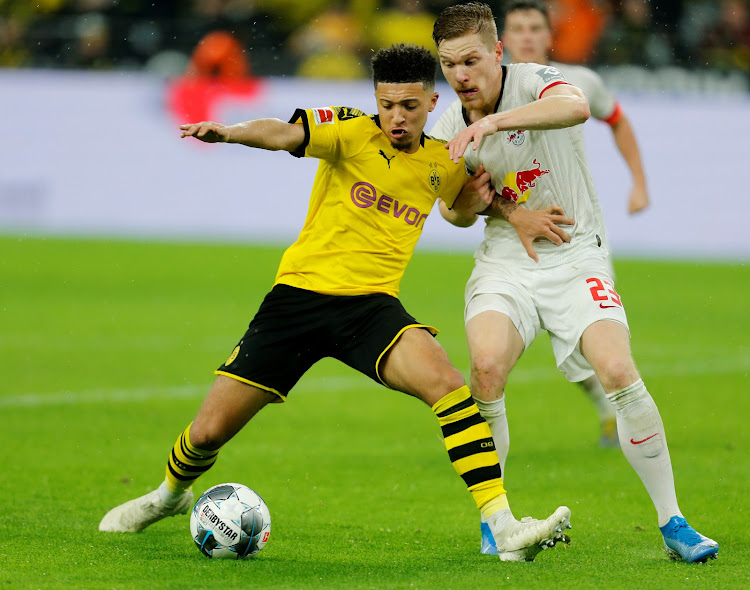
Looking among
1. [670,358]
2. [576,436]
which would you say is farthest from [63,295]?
[576,436]

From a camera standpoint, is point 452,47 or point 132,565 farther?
point 452,47

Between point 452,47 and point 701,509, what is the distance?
9.12ft

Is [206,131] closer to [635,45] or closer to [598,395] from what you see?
[598,395]

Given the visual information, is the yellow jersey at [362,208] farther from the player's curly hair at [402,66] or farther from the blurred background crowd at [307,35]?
the blurred background crowd at [307,35]

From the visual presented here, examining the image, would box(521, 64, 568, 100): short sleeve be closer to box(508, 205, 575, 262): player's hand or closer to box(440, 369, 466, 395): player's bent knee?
box(508, 205, 575, 262): player's hand

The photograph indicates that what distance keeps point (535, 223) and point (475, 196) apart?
1.01 feet

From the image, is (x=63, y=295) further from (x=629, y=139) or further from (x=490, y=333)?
(x=490, y=333)

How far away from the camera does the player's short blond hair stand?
5.22 meters

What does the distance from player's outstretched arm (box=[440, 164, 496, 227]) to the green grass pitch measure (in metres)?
1.54

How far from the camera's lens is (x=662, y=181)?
58.9 feet

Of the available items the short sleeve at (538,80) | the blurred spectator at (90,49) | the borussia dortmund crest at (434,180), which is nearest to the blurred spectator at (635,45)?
the blurred spectator at (90,49)

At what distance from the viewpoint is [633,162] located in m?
7.60

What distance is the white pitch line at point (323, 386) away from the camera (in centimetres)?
923

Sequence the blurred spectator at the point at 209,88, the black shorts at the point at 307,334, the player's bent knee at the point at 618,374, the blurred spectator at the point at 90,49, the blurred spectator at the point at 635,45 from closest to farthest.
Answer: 1. the player's bent knee at the point at 618,374
2. the black shorts at the point at 307,334
3. the blurred spectator at the point at 635,45
4. the blurred spectator at the point at 209,88
5. the blurred spectator at the point at 90,49
